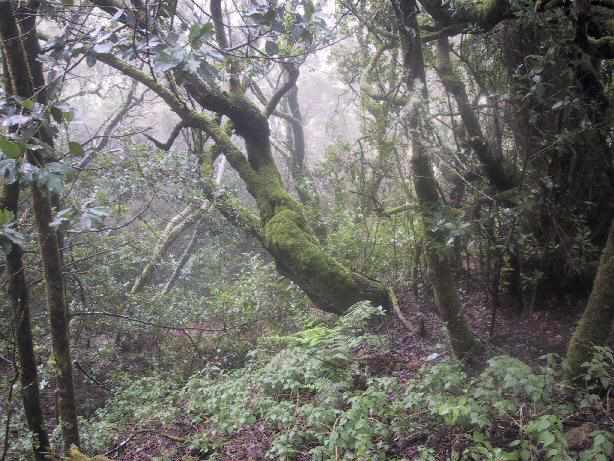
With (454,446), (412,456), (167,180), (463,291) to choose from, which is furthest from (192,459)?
(167,180)

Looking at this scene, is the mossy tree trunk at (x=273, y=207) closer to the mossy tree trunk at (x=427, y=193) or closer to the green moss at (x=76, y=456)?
the mossy tree trunk at (x=427, y=193)

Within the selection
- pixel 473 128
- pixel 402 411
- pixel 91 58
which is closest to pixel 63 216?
pixel 91 58

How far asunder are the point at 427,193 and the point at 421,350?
1.97 metres

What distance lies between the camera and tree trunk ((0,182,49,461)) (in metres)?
3.30

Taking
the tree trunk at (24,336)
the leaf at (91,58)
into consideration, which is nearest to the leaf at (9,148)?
the leaf at (91,58)

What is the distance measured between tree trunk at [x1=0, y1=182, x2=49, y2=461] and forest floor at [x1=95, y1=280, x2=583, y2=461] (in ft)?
2.94

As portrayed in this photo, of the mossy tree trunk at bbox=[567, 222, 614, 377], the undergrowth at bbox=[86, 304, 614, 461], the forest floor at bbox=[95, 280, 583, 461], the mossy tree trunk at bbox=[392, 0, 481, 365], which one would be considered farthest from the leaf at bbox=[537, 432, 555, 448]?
the forest floor at bbox=[95, 280, 583, 461]

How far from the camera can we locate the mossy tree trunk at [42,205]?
2938 mm

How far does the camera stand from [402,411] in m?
3.36

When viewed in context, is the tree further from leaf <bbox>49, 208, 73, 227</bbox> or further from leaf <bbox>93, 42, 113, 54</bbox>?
leaf <bbox>49, 208, 73, 227</bbox>

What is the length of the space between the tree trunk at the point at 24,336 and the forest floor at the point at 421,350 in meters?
0.90

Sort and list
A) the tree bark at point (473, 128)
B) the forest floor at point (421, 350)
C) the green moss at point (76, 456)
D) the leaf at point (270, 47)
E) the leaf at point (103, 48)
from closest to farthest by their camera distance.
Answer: the leaf at point (103, 48) → the leaf at point (270, 47) → the green moss at point (76, 456) → the forest floor at point (421, 350) → the tree bark at point (473, 128)

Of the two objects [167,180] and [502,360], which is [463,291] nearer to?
[502,360]

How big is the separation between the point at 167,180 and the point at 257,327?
2952 mm
